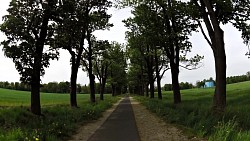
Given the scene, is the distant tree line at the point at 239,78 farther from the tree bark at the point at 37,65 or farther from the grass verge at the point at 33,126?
the tree bark at the point at 37,65

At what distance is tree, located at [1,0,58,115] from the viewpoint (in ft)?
57.8

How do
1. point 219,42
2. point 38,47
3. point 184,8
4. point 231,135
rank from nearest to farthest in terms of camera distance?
point 231,135 → point 219,42 → point 38,47 → point 184,8

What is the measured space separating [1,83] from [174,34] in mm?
108184

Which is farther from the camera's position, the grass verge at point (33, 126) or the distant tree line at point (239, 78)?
the distant tree line at point (239, 78)

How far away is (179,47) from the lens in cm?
2794

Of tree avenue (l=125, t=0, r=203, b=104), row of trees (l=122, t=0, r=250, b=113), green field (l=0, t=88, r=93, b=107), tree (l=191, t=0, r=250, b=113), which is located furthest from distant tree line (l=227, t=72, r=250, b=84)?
tree (l=191, t=0, r=250, b=113)

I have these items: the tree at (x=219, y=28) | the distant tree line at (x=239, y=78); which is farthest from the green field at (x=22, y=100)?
the distant tree line at (x=239, y=78)

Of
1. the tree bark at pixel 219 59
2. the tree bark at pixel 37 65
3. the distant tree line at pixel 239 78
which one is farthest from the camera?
the distant tree line at pixel 239 78

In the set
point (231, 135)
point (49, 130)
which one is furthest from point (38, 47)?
point (231, 135)

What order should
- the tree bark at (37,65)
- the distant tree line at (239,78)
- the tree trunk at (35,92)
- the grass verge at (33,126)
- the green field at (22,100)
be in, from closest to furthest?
the grass verge at (33,126), the tree bark at (37,65), the tree trunk at (35,92), the green field at (22,100), the distant tree line at (239,78)

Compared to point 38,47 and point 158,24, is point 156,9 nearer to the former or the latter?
point 158,24

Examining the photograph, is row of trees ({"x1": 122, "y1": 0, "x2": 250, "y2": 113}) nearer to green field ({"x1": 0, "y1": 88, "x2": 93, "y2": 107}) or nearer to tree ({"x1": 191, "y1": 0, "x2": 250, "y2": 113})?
tree ({"x1": 191, "y1": 0, "x2": 250, "y2": 113})

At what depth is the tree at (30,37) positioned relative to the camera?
17.6 metres

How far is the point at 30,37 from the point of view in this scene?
17938mm
